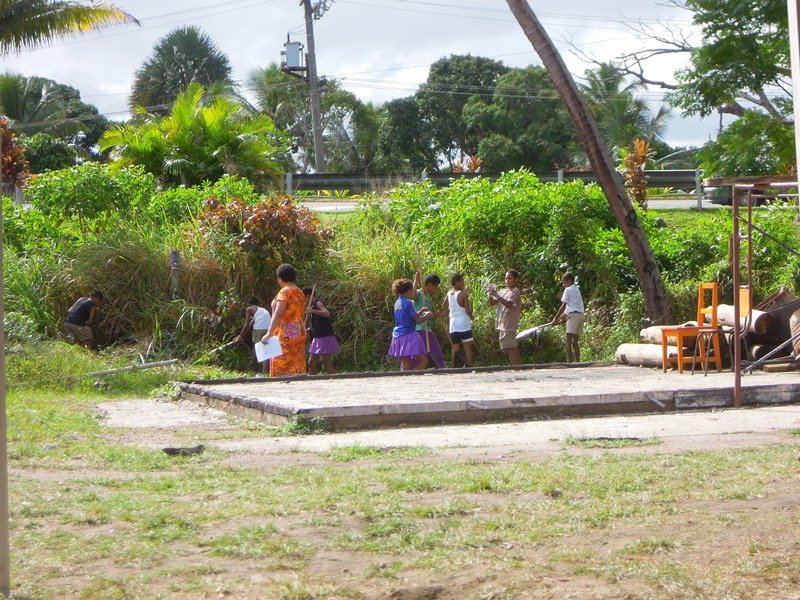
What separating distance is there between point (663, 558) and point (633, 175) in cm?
2460

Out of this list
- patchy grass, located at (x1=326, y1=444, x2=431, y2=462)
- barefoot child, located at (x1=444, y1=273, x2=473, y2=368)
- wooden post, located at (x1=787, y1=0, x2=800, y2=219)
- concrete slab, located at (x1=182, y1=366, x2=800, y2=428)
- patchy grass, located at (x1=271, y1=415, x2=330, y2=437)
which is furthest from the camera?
barefoot child, located at (x1=444, y1=273, x2=473, y2=368)

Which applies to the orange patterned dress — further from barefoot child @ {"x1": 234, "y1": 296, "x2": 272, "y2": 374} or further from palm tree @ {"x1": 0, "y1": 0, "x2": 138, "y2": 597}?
palm tree @ {"x1": 0, "y1": 0, "x2": 138, "y2": 597}

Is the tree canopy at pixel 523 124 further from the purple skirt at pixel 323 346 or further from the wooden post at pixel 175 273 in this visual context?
the purple skirt at pixel 323 346

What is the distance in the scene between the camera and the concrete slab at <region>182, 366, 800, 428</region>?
10.4 meters

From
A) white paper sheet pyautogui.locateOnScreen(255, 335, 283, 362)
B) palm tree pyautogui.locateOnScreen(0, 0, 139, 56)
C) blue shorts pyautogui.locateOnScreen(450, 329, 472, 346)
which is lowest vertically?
blue shorts pyautogui.locateOnScreen(450, 329, 472, 346)

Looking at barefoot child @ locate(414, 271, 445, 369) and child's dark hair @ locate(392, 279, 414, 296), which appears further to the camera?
barefoot child @ locate(414, 271, 445, 369)

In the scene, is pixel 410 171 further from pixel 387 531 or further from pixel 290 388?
pixel 387 531

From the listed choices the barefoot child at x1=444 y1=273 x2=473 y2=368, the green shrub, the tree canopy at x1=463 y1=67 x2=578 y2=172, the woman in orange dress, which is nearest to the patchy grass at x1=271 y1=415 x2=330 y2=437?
the woman in orange dress

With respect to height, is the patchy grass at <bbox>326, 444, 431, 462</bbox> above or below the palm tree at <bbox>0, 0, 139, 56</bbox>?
below

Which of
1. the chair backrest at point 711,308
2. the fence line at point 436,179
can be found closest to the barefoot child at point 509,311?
the chair backrest at point 711,308

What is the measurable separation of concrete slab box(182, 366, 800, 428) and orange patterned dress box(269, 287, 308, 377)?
19 centimetres

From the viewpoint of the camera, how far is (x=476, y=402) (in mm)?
10602

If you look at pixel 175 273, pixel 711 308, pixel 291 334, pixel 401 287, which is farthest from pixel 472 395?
pixel 175 273

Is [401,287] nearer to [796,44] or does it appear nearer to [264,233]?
[264,233]
